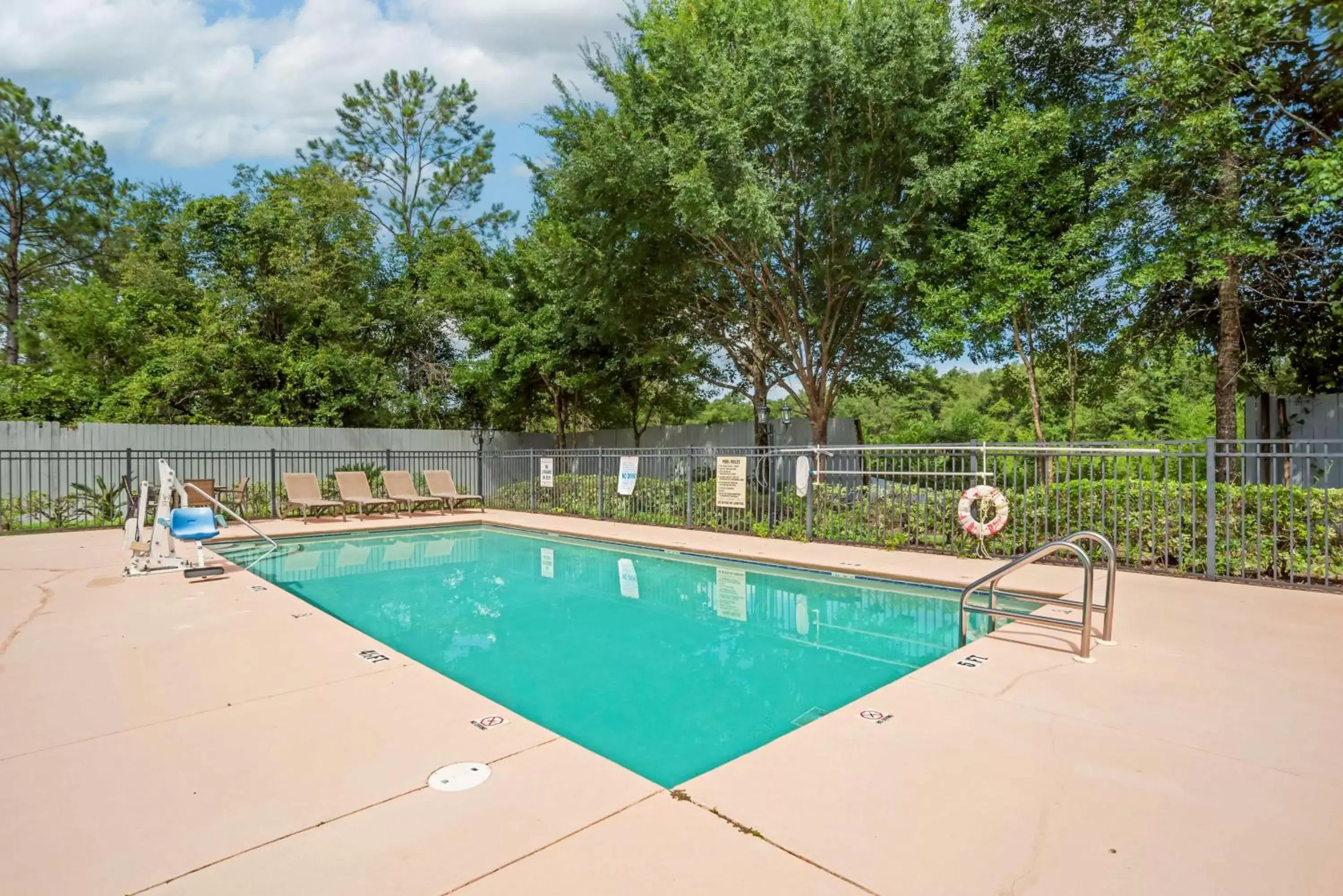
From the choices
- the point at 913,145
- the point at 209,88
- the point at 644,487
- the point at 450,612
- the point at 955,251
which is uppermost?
the point at 209,88

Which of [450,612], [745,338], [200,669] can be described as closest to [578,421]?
[745,338]

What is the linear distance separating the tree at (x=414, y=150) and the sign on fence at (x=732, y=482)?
56.1 feet

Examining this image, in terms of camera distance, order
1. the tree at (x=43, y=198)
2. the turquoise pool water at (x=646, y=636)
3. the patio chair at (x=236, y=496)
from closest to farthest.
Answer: the turquoise pool water at (x=646, y=636) < the patio chair at (x=236, y=496) < the tree at (x=43, y=198)

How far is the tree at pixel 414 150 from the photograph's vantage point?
23.1 metres

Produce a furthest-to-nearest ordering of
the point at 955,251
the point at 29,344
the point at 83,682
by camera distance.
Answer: the point at 29,344
the point at 955,251
the point at 83,682

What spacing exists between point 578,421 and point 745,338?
8.58m

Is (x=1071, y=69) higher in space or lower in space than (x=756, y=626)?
higher

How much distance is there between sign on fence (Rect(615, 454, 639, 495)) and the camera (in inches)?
480

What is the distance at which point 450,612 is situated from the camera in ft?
21.0

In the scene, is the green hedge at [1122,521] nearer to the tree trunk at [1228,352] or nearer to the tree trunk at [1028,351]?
the tree trunk at [1228,352]

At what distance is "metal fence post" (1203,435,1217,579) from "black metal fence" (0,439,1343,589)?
19 mm

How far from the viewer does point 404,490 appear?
14.2 metres

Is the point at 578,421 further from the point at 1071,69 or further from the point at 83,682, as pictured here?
the point at 83,682

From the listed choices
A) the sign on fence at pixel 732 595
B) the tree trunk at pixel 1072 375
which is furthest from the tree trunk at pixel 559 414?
the tree trunk at pixel 1072 375
